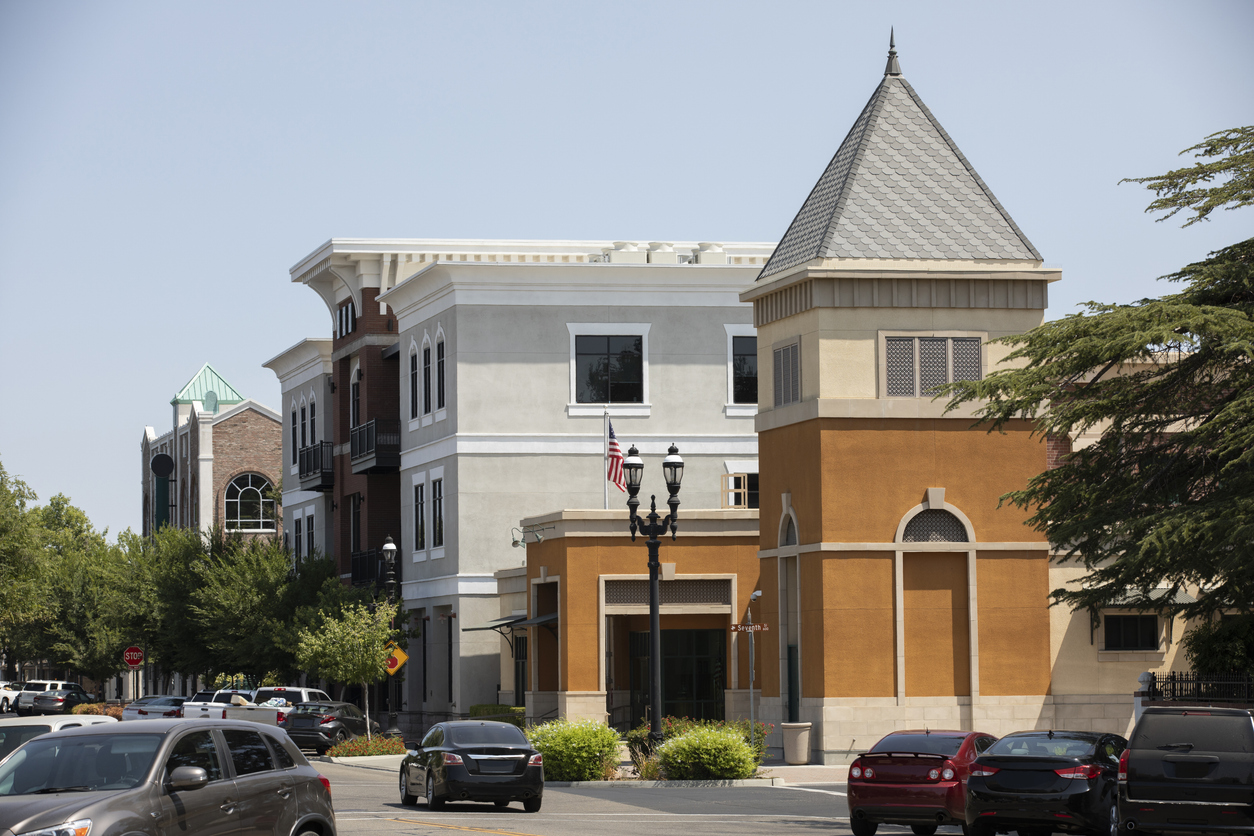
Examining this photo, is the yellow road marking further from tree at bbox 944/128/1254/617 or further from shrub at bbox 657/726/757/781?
tree at bbox 944/128/1254/617

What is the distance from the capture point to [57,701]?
248 feet

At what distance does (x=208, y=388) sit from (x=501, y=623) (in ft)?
196

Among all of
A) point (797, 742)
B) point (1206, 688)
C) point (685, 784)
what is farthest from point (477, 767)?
point (1206, 688)

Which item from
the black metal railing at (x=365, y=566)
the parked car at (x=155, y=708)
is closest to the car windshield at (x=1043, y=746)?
the parked car at (x=155, y=708)

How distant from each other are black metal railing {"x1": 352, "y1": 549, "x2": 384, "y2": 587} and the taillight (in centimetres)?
3822

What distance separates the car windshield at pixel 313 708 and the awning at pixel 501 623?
192 inches

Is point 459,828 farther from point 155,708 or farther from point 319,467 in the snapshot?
point 319,467

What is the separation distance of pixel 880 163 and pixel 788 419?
6.14 metres

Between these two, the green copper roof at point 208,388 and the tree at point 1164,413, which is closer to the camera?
the tree at point 1164,413

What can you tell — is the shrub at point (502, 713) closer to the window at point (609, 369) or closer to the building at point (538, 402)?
the building at point (538, 402)

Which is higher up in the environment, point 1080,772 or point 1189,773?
point 1189,773

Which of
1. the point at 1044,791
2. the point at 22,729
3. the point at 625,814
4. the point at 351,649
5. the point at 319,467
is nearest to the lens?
the point at 22,729

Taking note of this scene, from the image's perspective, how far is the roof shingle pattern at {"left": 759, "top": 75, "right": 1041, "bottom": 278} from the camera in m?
36.2

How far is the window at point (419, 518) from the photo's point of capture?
54.3 meters
